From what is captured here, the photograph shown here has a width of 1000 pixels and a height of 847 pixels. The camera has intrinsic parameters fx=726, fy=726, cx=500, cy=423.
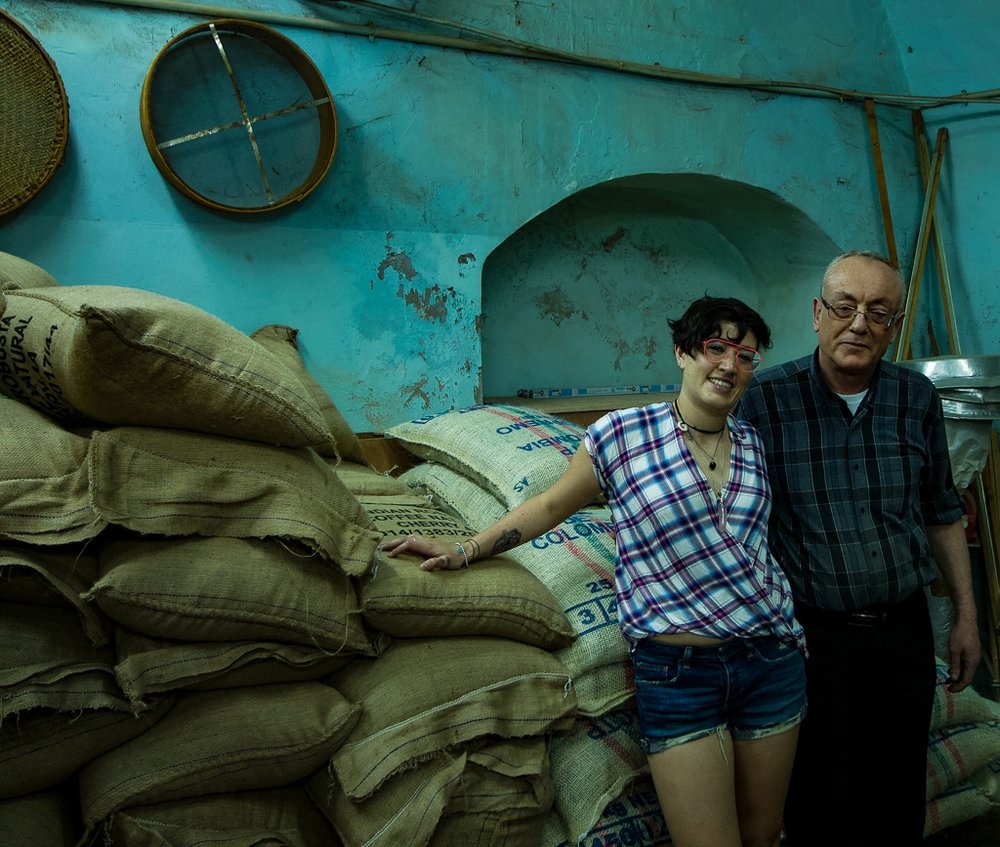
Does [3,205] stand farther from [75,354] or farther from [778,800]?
[778,800]

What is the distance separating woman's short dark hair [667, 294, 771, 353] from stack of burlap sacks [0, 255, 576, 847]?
0.64 m

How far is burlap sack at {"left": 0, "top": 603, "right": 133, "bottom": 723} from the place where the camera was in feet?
3.45

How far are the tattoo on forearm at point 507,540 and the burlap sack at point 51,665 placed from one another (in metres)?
0.68

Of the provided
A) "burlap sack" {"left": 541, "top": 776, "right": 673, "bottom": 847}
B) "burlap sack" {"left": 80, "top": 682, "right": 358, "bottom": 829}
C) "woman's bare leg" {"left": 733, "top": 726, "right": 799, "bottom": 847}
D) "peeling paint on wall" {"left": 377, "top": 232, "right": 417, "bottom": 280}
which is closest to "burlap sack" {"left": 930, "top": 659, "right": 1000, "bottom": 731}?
"woman's bare leg" {"left": 733, "top": 726, "right": 799, "bottom": 847}

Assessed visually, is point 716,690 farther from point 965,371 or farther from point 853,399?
point 965,371

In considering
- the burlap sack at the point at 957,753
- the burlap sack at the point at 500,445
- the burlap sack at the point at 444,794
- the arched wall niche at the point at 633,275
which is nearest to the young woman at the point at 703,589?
the burlap sack at the point at 444,794

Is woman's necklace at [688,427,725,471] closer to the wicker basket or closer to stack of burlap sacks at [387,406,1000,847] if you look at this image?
stack of burlap sacks at [387,406,1000,847]

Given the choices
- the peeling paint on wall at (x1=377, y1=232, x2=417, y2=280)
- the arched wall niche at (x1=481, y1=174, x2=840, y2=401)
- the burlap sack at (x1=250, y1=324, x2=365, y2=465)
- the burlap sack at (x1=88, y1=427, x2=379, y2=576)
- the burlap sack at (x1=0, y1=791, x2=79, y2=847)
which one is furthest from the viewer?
the arched wall niche at (x1=481, y1=174, x2=840, y2=401)

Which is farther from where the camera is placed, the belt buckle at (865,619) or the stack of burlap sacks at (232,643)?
the belt buckle at (865,619)

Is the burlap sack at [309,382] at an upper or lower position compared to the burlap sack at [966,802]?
upper

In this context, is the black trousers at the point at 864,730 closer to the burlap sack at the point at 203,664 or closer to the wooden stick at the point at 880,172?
the burlap sack at the point at 203,664

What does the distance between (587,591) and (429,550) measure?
1.27 feet

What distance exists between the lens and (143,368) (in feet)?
3.71

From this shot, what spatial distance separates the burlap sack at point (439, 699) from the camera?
121 cm
